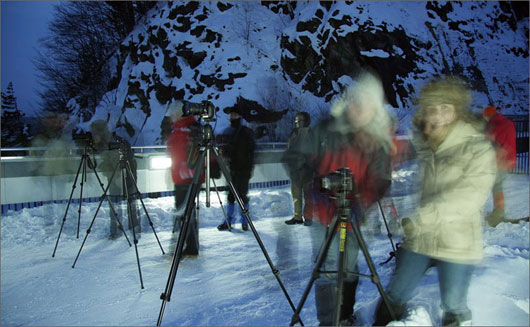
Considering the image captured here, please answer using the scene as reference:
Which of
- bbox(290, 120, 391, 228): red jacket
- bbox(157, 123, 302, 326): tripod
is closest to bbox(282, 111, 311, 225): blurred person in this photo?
bbox(157, 123, 302, 326): tripod

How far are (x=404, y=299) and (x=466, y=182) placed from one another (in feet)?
2.85

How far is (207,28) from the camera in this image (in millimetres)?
27703

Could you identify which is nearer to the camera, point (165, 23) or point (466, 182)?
point (466, 182)

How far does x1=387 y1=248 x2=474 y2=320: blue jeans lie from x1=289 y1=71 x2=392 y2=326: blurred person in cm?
38

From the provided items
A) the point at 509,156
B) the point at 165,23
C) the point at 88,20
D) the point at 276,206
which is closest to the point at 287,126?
the point at 165,23

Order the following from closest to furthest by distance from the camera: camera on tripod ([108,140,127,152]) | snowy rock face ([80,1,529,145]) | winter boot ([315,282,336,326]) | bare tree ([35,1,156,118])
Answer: winter boot ([315,282,336,326]), camera on tripod ([108,140,127,152]), snowy rock face ([80,1,529,145]), bare tree ([35,1,156,118])

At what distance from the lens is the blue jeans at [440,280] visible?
2.20 metres

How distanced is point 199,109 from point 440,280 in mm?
2328

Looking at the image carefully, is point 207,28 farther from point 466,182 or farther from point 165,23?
point 466,182

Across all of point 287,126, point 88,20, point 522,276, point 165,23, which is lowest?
point 522,276

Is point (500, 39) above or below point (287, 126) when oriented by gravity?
above

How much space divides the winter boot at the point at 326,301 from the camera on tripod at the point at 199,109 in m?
1.77

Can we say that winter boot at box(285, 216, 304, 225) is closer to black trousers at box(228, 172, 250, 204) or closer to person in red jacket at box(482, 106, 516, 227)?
black trousers at box(228, 172, 250, 204)

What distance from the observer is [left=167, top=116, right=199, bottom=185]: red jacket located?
4516mm
